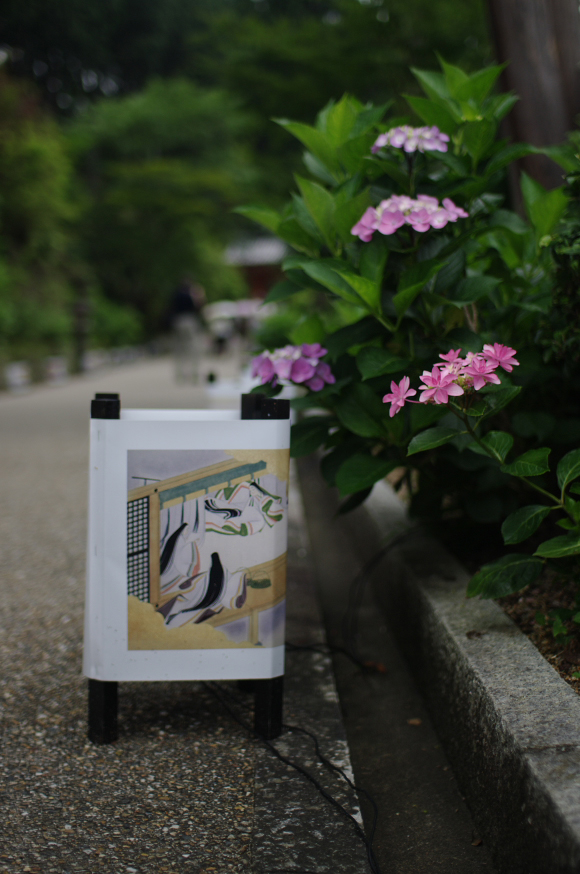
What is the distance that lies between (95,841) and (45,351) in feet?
49.3

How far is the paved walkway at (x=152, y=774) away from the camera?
5.14 ft

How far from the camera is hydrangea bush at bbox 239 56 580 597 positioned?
2.16 metres

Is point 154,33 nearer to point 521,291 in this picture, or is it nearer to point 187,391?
point 187,391

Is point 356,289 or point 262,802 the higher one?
point 356,289

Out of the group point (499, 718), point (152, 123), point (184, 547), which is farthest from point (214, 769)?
point (152, 123)

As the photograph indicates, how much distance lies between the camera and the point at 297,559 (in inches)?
148

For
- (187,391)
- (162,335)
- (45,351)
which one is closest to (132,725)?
(187,391)

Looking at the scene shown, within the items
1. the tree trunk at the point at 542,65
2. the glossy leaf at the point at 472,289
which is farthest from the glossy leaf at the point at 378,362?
the tree trunk at the point at 542,65

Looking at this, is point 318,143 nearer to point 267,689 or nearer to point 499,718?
point 267,689

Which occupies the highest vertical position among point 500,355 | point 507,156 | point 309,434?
point 507,156

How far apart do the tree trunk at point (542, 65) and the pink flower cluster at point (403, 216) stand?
1895 mm

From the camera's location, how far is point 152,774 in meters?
1.86

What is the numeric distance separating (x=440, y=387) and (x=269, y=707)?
0.97 meters

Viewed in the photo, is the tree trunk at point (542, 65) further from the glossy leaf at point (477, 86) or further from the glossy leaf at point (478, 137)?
the glossy leaf at point (478, 137)
